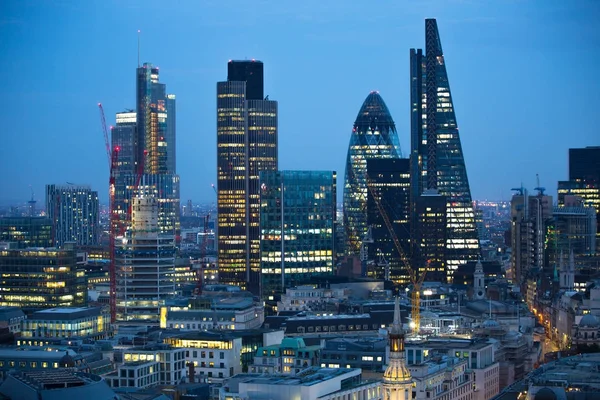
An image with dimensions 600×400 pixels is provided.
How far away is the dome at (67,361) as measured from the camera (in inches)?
4471

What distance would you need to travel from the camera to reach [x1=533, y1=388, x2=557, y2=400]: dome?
85.9 metres

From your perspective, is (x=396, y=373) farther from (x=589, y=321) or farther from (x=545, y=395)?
(x=589, y=321)

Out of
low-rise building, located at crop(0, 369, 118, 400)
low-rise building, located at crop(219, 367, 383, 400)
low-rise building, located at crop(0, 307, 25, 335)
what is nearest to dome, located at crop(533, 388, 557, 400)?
low-rise building, located at crop(219, 367, 383, 400)

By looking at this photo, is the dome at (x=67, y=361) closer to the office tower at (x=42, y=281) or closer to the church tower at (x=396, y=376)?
the church tower at (x=396, y=376)

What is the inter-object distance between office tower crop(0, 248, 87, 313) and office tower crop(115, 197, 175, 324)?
9330mm

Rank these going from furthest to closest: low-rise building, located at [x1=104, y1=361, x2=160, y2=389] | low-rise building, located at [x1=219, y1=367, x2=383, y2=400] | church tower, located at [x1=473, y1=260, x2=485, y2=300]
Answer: church tower, located at [x1=473, y1=260, x2=485, y2=300] < low-rise building, located at [x1=104, y1=361, x2=160, y2=389] < low-rise building, located at [x1=219, y1=367, x2=383, y2=400]

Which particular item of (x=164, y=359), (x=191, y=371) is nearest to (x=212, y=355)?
(x=191, y=371)

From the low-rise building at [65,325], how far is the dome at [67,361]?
92.0 feet

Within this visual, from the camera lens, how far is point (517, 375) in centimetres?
13088

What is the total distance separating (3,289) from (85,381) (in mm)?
93096

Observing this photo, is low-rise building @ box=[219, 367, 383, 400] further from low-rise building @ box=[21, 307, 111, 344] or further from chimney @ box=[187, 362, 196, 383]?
low-rise building @ box=[21, 307, 111, 344]

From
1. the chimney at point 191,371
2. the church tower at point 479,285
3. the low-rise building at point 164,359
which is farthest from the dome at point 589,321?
the low-rise building at point 164,359

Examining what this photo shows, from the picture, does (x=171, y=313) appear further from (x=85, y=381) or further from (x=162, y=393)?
(x=85, y=381)

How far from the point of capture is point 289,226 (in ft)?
627
